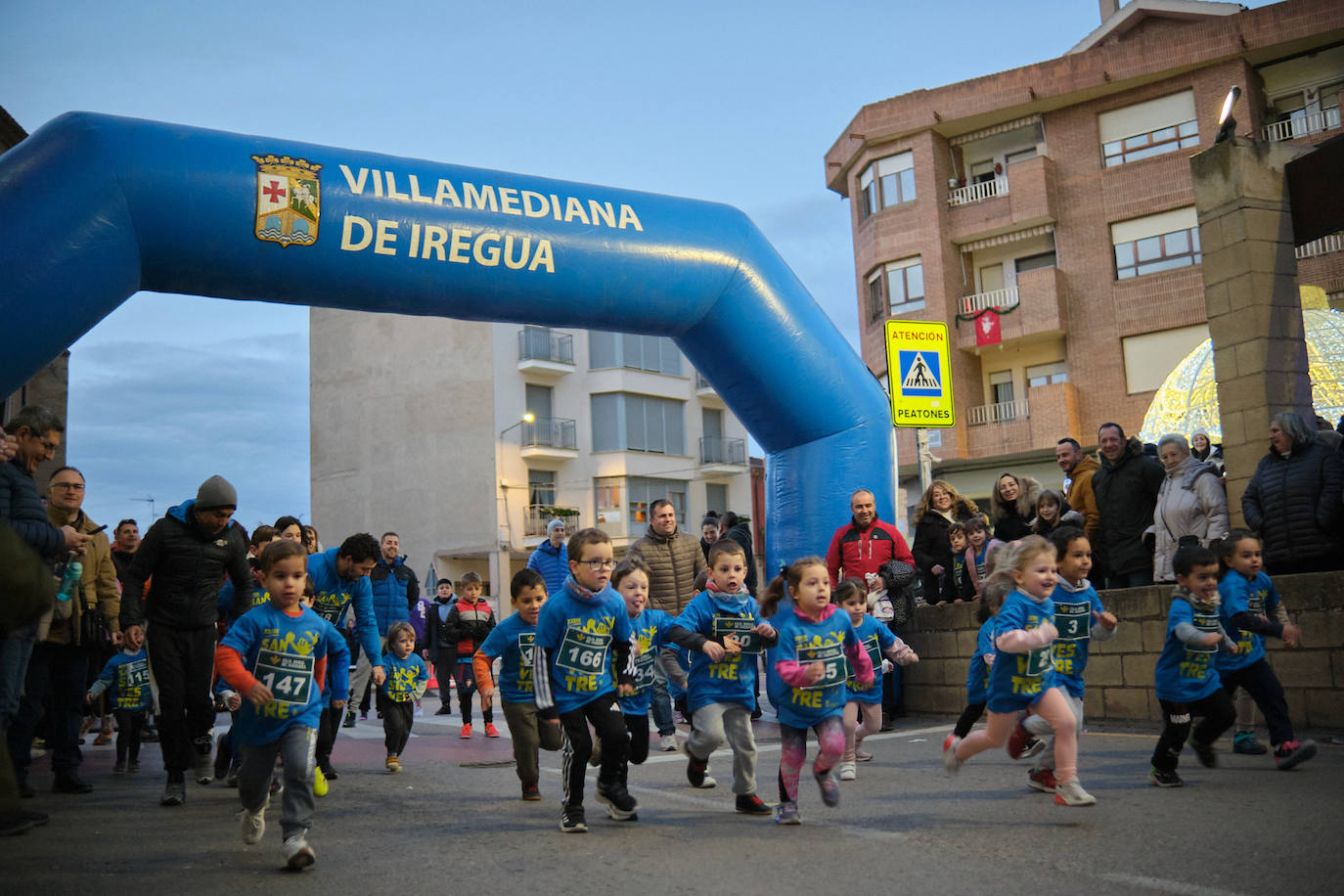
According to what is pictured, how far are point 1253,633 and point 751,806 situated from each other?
122 inches

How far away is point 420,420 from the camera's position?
4566cm

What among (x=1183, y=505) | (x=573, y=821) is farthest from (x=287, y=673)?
(x=1183, y=505)

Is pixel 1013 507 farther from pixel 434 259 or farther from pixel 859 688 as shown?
pixel 434 259

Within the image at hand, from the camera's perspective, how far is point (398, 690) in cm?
962

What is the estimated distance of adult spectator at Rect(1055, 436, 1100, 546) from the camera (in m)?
10.7

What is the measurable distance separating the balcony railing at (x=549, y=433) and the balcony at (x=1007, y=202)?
1702 centimetres

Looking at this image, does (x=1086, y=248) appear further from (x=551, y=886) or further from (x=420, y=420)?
(x=551, y=886)

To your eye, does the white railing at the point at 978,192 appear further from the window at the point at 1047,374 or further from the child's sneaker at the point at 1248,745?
the child's sneaker at the point at 1248,745

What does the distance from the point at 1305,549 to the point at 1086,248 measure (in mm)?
25925

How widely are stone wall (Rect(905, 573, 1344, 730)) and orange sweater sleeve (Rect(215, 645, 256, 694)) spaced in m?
6.56

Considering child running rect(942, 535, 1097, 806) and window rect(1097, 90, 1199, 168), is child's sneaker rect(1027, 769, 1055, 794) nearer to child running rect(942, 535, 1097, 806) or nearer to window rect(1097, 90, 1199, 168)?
child running rect(942, 535, 1097, 806)

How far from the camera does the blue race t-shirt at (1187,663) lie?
21.6 ft

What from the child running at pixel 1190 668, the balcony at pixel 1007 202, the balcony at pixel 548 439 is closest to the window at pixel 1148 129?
the balcony at pixel 1007 202

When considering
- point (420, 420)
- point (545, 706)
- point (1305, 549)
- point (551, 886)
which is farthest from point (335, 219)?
point (420, 420)
